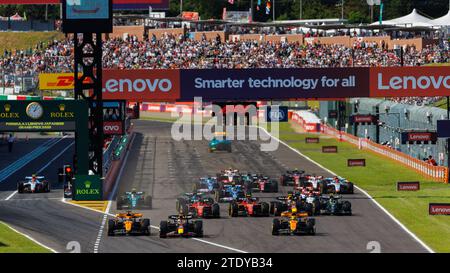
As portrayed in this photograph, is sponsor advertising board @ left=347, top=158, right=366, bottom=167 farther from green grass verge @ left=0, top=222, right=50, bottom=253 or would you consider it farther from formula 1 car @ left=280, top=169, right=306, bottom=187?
green grass verge @ left=0, top=222, right=50, bottom=253

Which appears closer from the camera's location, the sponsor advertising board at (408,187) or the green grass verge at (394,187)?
Result: the green grass verge at (394,187)

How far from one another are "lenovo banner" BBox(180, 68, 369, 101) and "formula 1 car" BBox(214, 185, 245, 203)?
5144 millimetres

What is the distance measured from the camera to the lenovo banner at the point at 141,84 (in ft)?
152

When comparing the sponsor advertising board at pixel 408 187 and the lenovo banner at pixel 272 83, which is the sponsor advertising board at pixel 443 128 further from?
the sponsor advertising board at pixel 408 187

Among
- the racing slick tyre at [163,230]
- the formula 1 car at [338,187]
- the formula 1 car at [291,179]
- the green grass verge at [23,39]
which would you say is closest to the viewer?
the racing slick tyre at [163,230]

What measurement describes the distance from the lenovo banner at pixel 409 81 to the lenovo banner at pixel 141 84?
8.97 metres

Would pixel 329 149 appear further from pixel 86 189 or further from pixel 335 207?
pixel 335 207

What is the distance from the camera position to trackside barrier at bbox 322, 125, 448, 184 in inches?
2051

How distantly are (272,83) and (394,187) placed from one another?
8.27m

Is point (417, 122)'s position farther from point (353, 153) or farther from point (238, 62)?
point (238, 62)

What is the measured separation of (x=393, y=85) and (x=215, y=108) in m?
8.12

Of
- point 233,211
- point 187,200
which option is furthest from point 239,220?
point 187,200

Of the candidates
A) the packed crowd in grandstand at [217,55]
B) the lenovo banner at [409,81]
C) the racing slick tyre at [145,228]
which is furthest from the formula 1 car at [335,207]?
the packed crowd in grandstand at [217,55]

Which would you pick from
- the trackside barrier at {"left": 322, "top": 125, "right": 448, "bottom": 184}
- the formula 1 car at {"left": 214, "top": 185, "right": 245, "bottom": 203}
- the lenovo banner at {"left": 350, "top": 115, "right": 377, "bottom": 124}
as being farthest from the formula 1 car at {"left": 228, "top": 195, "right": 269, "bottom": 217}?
the lenovo banner at {"left": 350, "top": 115, "right": 377, "bottom": 124}
